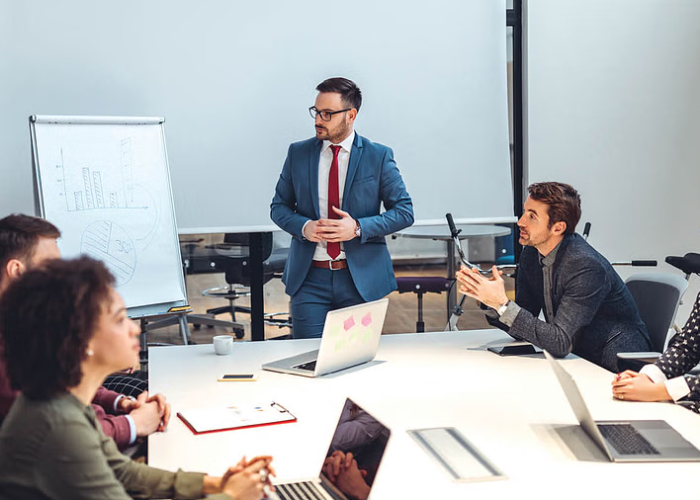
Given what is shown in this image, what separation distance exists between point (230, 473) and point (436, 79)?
3455 millimetres

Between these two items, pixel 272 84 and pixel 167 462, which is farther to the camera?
pixel 272 84

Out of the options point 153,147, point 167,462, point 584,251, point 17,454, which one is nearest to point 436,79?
point 153,147

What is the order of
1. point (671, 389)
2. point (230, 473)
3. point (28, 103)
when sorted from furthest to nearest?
point (28, 103) → point (671, 389) → point (230, 473)

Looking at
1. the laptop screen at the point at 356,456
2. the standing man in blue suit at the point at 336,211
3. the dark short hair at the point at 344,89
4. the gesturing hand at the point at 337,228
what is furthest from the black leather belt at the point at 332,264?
the laptop screen at the point at 356,456

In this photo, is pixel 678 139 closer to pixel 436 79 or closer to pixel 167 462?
pixel 436 79

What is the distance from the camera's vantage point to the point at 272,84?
169 inches

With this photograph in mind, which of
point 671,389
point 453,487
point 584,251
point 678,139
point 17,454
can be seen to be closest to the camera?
point 17,454

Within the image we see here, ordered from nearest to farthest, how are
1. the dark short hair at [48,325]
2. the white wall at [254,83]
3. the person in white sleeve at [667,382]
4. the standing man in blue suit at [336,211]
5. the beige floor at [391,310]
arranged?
Answer: the dark short hair at [48,325], the person in white sleeve at [667,382], the standing man in blue suit at [336,211], the white wall at [254,83], the beige floor at [391,310]

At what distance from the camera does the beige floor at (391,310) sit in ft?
16.7

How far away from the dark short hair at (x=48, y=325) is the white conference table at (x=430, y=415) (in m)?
0.53

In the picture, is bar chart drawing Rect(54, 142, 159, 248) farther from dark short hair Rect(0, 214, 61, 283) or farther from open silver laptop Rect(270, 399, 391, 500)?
open silver laptop Rect(270, 399, 391, 500)

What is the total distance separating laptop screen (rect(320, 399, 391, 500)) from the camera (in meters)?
1.50

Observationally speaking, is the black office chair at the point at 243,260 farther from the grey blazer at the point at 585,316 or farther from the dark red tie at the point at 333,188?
the grey blazer at the point at 585,316

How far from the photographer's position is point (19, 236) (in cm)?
201
